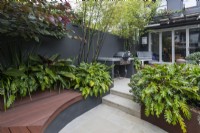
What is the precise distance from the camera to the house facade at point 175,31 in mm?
7402

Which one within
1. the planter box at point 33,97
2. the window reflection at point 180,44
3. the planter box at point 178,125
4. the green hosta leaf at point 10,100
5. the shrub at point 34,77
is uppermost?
the window reflection at point 180,44

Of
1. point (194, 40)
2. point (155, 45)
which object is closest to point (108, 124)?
point (194, 40)

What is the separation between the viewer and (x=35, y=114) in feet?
7.50

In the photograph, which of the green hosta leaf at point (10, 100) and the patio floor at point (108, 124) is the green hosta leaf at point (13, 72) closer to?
the green hosta leaf at point (10, 100)

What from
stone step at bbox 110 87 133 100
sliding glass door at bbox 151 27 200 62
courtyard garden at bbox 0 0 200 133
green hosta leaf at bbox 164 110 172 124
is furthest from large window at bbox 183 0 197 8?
Result: green hosta leaf at bbox 164 110 172 124

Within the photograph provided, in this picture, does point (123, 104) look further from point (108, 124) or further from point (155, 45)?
point (155, 45)

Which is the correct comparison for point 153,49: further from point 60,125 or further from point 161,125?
point 60,125

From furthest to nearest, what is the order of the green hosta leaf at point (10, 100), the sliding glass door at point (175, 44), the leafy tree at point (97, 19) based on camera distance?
1. the sliding glass door at point (175, 44)
2. the leafy tree at point (97, 19)
3. the green hosta leaf at point (10, 100)

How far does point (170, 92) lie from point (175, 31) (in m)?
6.83

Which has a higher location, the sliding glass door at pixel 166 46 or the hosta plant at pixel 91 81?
the sliding glass door at pixel 166 46

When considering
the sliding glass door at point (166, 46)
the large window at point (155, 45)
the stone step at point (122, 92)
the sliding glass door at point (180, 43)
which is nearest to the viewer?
the stone step at point (122, 92)

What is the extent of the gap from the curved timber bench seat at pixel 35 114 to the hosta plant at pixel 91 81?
0.37m

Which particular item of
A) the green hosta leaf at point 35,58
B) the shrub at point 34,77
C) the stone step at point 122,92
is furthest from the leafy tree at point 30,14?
the stone step at point 122,92

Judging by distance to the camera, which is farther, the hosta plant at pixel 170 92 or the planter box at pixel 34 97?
the planter box at pixel 34 97
